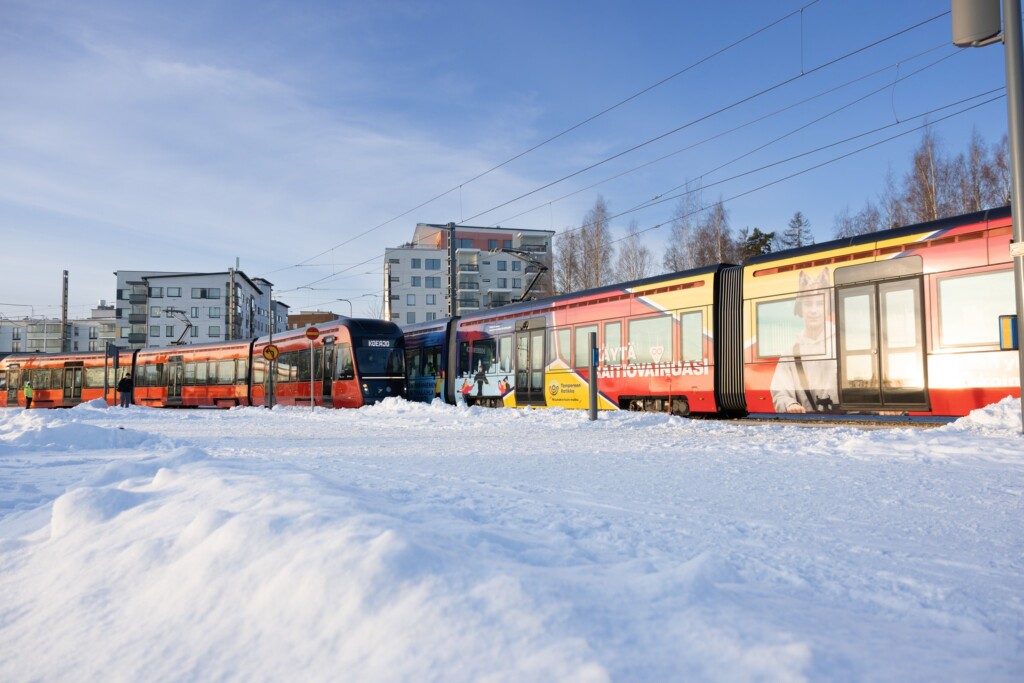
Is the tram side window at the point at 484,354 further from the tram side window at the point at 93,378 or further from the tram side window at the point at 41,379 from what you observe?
the tram side window at the point at 41,379

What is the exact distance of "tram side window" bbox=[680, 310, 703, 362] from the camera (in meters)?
14.3

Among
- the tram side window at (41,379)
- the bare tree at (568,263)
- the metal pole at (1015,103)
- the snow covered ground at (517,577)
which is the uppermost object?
the bare tree at (568,263)

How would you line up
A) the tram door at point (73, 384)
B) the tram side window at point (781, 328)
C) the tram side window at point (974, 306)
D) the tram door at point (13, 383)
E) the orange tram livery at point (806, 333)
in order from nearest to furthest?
the tram side window at point (974, 306) → the orange tram livery at point (806, 333) → the tram side window at point (781, 328) → the tram door at point (73, 384) → the tram door at point (13, 383)

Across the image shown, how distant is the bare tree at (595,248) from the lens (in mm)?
52844

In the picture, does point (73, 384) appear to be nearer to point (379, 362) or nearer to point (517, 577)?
point (379, 362)

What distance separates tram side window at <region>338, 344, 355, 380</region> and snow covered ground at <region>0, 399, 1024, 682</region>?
16.5 m

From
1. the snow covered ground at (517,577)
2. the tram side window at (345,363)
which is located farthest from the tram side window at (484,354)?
the snow covered ground at (517,577)

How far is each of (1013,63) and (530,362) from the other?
1221cm

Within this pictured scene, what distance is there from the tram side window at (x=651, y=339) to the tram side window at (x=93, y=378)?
3157 centimetres

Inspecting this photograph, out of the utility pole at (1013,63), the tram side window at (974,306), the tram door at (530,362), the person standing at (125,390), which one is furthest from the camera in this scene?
the person standing at (125,390)

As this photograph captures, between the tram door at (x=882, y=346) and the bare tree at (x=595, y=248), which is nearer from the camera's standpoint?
the tram door at (x=882, y=346)

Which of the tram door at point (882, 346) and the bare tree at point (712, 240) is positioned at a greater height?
the bare tree at point (712, 240)

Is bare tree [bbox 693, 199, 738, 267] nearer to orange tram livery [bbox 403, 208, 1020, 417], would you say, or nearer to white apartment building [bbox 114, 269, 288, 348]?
orange tram livery [bbox 403, 208, 1020, 417]

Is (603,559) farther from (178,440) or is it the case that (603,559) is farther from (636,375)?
(636,375)
